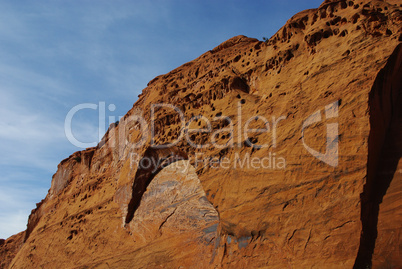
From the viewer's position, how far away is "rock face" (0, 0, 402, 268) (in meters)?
9.15

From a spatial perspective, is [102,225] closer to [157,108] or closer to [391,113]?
[157,108]

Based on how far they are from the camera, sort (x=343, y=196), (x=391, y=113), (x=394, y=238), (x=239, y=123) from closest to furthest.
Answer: (x=394, y=238)
(x=343, y=196)
(x=391, y=113)
(x=239, y=123)

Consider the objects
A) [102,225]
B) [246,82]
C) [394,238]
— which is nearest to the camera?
[394,238]

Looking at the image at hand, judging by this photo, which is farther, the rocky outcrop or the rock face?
the rocky outcrop

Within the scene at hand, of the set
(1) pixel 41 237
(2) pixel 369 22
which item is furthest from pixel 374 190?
(1) pixel 41 237

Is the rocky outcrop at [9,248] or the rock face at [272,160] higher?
the rock face at [272,160]

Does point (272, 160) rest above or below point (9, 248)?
above

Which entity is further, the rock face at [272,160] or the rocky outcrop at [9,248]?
the rocky outcrop at [9,248]

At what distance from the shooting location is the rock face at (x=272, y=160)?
9.15 meters

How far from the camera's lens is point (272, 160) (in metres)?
11.0

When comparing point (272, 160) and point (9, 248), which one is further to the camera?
point (9, 248)

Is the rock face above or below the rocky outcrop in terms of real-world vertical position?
above

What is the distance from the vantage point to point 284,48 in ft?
43.1

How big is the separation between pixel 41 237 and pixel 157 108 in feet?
34.9
